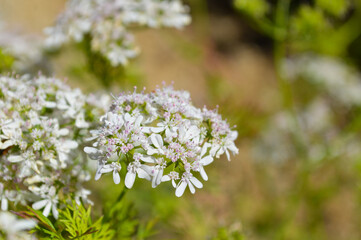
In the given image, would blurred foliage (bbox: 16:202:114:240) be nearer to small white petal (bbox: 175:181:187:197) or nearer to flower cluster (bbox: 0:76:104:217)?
flower cluster (bbox: 0:76:104:217)

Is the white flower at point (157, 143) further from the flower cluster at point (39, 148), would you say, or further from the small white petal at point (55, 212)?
the small white petal at point (55, 212)

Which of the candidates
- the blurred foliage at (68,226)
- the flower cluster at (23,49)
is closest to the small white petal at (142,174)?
the blurred foliage at (68,226)

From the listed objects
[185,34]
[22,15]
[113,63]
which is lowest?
[113,63]

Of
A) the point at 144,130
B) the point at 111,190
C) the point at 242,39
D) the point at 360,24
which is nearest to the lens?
the point at 144,130

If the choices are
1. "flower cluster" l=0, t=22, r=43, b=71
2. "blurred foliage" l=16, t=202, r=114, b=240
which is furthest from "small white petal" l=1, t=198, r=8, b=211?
"flower cluster" l=0, t=22, r=43, b=71

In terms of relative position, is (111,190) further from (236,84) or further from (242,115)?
(236,84)

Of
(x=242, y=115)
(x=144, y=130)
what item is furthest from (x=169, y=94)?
(x=242, y=115)
